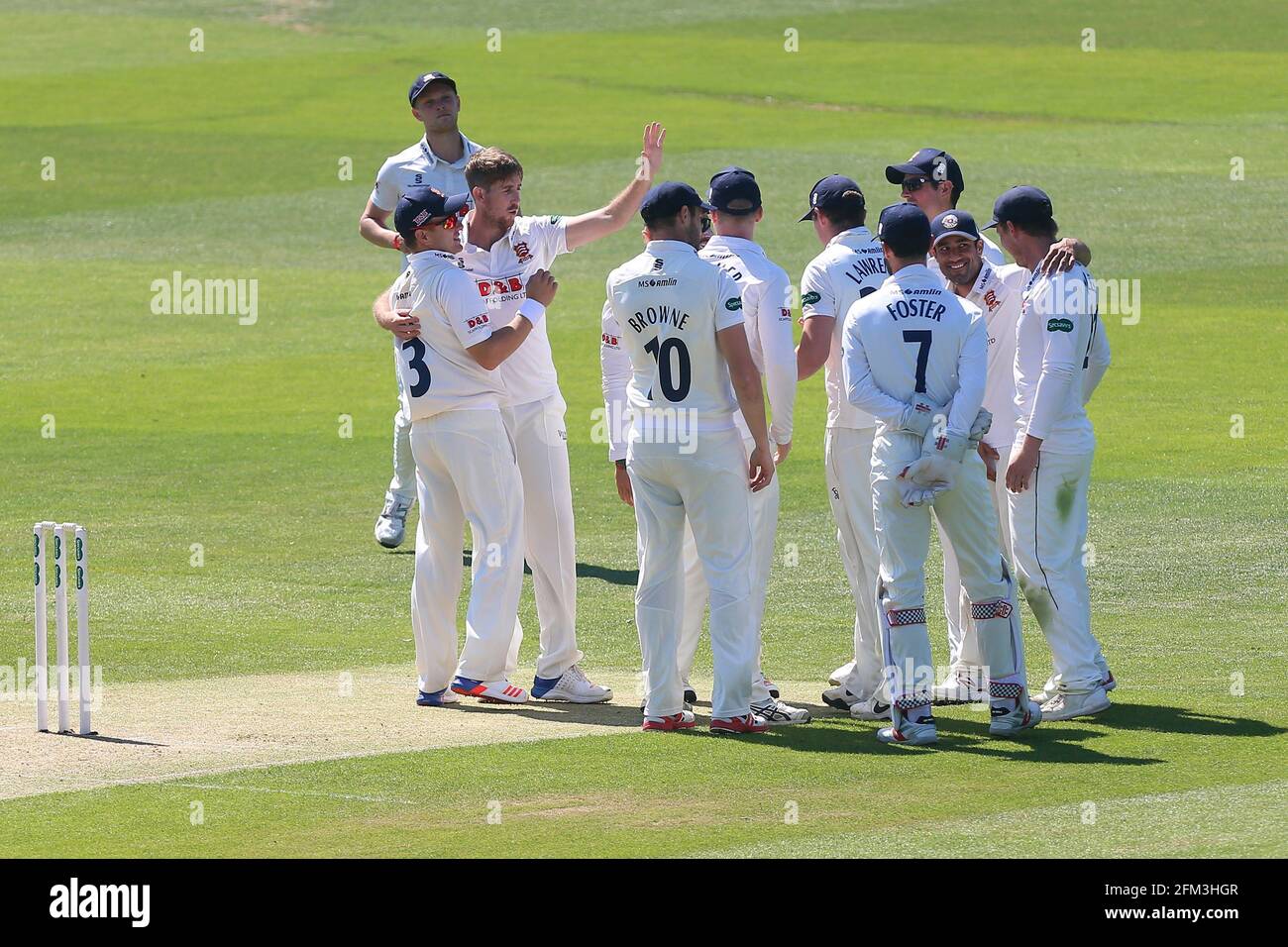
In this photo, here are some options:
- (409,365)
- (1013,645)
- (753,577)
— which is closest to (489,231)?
(409,365)

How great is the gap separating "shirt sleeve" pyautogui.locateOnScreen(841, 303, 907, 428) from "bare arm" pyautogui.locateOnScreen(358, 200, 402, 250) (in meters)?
3.60

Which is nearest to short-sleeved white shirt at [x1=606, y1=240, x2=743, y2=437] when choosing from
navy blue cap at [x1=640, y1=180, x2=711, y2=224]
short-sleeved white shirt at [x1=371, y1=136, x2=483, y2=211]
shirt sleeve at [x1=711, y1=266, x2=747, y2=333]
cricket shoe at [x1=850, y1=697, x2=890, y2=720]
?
shirt sleeve at [x1=711, y1=266, x2=747, y2=333]

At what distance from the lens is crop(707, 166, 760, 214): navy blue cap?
9.92m

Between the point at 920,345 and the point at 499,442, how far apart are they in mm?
2285

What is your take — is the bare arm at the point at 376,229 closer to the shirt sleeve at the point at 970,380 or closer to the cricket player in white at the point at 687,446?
the cricket player in white at the point at 687,446

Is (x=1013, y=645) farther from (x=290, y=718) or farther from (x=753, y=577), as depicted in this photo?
(x=290, y=718)

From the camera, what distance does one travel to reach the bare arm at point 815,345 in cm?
1005

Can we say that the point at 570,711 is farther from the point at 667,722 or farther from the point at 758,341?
the point at 758,341

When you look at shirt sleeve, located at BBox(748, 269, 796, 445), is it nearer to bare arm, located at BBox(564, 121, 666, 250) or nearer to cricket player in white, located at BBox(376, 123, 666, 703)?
cricket player in white, located at BBox(376, 123, 666, 703)

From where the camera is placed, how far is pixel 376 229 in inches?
500

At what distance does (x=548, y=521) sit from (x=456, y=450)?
2.57ft

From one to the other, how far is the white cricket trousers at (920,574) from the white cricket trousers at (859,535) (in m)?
0.65

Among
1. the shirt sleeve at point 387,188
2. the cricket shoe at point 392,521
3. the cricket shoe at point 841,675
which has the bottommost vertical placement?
the cricket shoe at point 841,675

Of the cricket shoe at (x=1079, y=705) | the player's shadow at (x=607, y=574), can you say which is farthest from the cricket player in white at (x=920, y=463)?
the player's shadow at (x=607, y=574)
